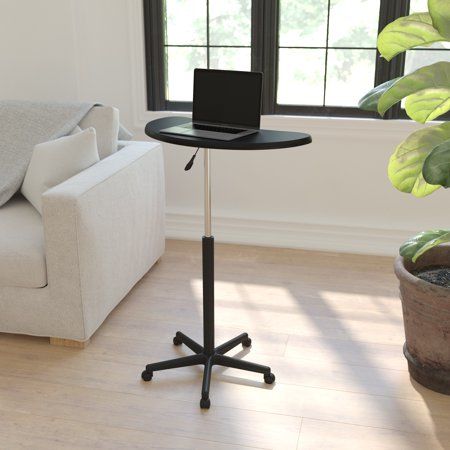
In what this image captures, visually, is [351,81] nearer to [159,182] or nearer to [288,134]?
[159,182]

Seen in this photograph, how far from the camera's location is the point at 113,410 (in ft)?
7.78

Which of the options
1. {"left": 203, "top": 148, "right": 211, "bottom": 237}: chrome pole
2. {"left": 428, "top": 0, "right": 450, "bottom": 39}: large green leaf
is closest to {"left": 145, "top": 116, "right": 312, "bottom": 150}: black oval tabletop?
{"left": 203, "top": 148, "right": 211, "bottom": 237}: chrome pole

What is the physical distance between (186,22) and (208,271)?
5.83 feet

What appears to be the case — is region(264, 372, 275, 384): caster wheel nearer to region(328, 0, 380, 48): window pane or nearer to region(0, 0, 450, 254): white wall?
region(0, 0, 450, 254): white wall

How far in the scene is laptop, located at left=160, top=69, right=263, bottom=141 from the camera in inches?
88.4

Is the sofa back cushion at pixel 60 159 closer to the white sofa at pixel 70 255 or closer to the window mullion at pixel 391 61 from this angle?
the white sofa at pixel 70 255

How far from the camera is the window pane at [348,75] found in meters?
3.54

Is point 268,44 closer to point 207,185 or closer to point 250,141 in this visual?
point 207,185

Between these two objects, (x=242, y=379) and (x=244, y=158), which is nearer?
(x=242, y=379)

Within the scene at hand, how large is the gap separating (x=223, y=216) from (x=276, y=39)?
1.01m

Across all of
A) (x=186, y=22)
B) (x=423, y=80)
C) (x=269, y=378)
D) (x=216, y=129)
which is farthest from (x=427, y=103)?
(x=186, y=22)

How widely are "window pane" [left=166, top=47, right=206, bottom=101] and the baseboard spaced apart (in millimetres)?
689

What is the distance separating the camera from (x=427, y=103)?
228cm

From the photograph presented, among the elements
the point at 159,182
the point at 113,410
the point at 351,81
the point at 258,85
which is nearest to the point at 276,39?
the point at 351,81
